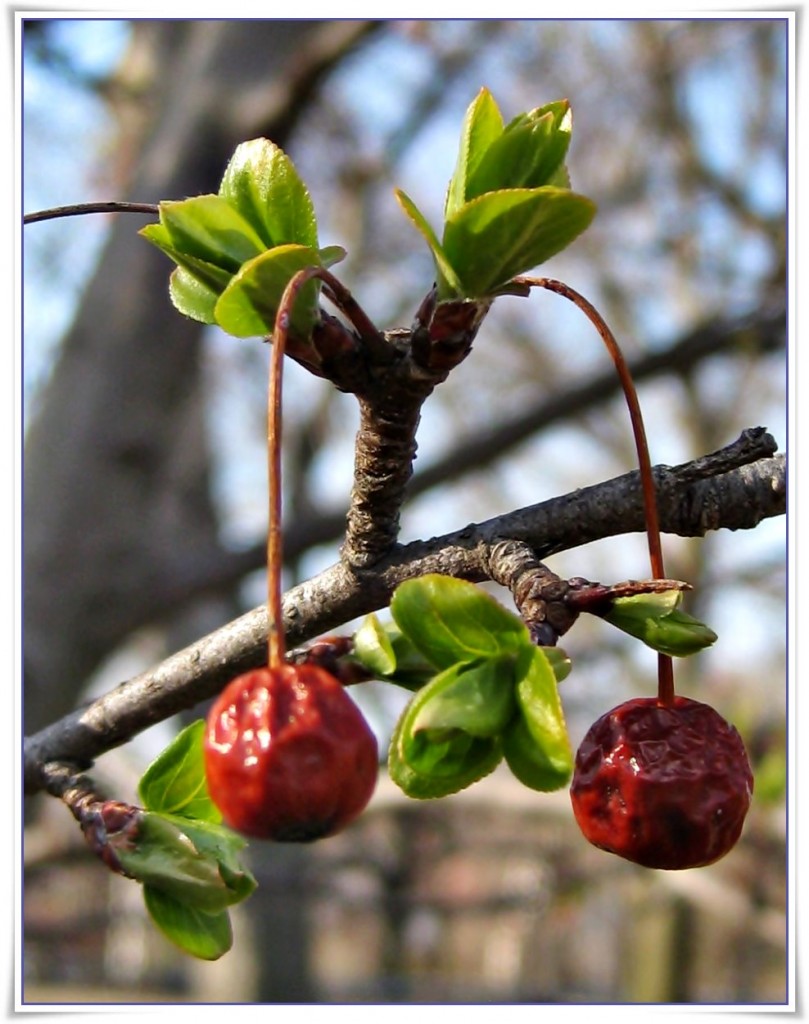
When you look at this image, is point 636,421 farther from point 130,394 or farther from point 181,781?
point 130,394

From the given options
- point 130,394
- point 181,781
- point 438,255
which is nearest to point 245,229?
point 438,255

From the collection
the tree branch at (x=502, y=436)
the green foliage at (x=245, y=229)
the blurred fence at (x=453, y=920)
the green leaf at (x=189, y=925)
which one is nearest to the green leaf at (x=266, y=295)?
the green foliage at (x=245, y=229)

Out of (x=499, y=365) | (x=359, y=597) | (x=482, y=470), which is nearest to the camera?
(x=359, y=597)

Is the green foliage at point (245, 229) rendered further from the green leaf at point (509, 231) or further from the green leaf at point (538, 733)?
the green leaf at point (538, 733)

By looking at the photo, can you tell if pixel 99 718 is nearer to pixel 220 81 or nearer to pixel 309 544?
pixel 309 544

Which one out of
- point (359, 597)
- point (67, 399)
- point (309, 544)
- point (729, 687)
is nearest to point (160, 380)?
point (67, 399)
